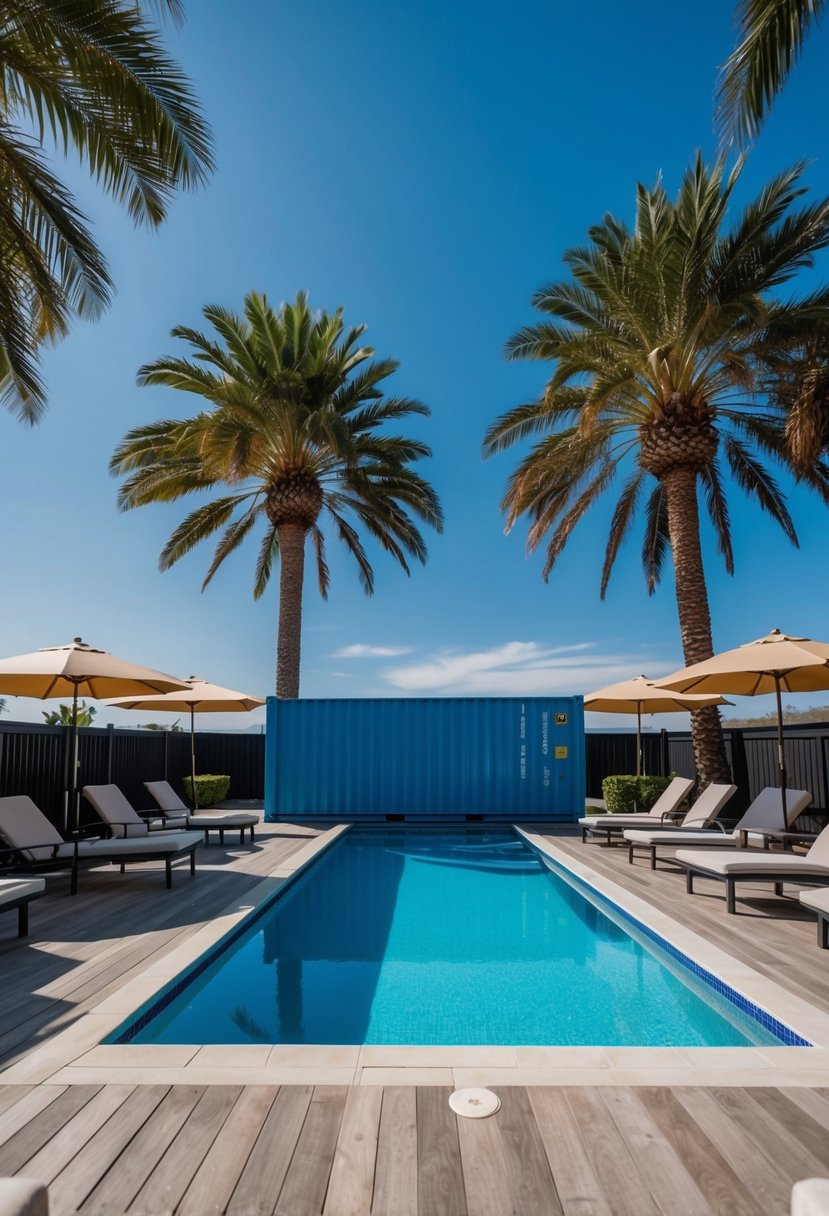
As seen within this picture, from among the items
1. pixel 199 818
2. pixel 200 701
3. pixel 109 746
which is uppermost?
pixel 200 701

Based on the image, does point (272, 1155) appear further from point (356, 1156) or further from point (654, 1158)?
point (654, 1158)

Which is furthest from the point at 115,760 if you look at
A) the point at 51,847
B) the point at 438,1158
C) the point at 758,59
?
the point at 758,59

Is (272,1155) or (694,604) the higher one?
(694,604)

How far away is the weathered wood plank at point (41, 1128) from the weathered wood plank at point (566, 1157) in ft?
5.41

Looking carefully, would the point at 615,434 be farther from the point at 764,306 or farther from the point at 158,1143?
the point at 158,1143

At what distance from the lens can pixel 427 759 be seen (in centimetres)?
1355

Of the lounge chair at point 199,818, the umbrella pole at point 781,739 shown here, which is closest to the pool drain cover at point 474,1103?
the umbrella pole at point 781,739

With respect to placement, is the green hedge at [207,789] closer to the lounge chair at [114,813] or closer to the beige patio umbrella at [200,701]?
the beige patio umbrella at [200,701]

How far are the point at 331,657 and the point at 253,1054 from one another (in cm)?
1663

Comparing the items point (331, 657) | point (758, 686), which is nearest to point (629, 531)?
point (758, 686)

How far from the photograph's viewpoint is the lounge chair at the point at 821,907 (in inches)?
183

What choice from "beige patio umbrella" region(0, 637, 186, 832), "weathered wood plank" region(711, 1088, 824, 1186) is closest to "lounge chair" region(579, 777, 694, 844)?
"beige patio umbrella" region(0, 637, 186, 832)

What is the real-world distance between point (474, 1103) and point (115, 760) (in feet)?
33.1

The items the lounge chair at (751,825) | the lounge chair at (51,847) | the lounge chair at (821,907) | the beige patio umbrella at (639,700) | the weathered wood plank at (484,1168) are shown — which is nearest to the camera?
the weathered wood plank at (484,1168)
